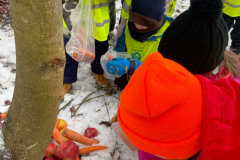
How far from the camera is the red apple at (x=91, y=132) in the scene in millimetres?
1788

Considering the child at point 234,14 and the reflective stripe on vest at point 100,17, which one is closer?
the reflective stripe on vest at point 100,17

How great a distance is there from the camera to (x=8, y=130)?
1036 mm

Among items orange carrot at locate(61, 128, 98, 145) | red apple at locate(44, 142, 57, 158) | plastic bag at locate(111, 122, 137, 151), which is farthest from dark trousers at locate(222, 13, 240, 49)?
red apple at locate(44, 142, 57, 158)

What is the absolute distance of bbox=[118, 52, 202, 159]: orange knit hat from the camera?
0.70m

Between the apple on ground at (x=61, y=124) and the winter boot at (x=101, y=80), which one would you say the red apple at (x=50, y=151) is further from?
the winter boot at (x=101, y=80)

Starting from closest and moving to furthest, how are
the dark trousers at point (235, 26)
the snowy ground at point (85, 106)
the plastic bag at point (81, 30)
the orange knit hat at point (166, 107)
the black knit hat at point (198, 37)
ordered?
the orange knit hat at point (166, 107) < the black knit hat at point (198, 37) < the snowy ground at point (85, 106) < the plastic bag at point (81, 30) < the dark trousers at point (235, 26)

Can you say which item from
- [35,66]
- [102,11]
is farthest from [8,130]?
[102,11]

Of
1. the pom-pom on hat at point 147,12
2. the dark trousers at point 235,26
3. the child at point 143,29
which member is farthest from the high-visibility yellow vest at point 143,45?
the dark trousers at point 235,26

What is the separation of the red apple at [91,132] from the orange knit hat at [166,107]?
1092 millimetres

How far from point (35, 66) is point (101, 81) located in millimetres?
1631

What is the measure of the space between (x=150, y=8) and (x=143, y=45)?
1.36 feet

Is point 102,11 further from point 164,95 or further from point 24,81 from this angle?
point 164,95

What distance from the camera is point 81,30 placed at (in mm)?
1895

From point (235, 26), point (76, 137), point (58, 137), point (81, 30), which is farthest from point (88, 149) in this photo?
point (235, 26)
